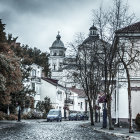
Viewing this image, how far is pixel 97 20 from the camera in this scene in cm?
3117

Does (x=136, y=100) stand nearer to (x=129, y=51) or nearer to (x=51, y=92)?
(x=129, y=51)

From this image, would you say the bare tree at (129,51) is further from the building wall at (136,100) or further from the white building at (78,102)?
the white building at (78,102)

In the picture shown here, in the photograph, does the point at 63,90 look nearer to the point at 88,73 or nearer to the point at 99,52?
the point at 88,73

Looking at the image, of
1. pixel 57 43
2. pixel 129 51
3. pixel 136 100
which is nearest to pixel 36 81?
pixel 136 100

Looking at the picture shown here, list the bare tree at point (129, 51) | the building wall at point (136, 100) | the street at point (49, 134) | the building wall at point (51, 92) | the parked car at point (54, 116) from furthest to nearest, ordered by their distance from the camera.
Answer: the building wall at point (51, 92), the parked car at point (54, 116), the building wall at point (136, 100), the bare tree at point (129, 51), the street at point (49, 134)

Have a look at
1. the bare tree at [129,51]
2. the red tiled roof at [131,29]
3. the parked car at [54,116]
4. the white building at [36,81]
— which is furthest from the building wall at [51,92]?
the bare tree at [129,51]

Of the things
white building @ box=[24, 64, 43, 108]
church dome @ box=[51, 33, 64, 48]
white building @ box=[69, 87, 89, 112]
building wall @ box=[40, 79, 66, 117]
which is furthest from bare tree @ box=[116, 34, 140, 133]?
church dome @ box=[51, 33, 64, 48]

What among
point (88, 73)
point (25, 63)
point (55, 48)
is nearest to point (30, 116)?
point (25, 63)

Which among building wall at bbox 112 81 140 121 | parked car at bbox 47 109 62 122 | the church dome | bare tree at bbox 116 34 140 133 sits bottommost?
parked car at bbox 47 109 62 122

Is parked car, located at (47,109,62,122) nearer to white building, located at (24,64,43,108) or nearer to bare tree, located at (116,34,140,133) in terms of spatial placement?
white building, located at (24,64,43,108)

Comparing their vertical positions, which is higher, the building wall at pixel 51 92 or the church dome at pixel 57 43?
the church dome at pixel 57 43

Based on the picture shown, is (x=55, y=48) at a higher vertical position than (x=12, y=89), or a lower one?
higher

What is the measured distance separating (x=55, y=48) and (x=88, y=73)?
381 feet

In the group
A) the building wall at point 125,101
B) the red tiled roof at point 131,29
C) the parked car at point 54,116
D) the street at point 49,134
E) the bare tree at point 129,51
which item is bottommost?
the street at point 49,134
